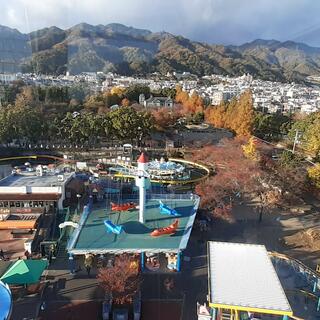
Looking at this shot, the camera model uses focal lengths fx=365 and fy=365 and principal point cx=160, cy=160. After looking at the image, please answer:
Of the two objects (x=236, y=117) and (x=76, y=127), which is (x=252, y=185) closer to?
(x=236, y=117)

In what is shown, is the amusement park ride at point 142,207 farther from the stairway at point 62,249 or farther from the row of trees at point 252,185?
the row of trees at point 252,185

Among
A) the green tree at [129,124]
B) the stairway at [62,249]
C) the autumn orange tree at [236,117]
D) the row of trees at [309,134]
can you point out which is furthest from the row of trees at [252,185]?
the autumn orange tree at [236,117]

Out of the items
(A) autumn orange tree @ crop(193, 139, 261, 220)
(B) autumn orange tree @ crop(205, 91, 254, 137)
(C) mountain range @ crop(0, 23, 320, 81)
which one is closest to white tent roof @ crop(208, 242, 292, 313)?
(A) autumn orange tree @ crop(193, 139, 261, 220)

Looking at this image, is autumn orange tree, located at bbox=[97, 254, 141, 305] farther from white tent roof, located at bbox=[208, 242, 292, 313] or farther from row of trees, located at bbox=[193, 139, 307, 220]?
row of trees, located at bbox=[193, 139, 307, 220]

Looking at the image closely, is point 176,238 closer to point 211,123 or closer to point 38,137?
point 38,137

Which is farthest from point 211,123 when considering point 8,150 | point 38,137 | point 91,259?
point 91,259

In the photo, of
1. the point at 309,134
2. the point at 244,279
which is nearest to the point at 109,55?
the point at 309,134
